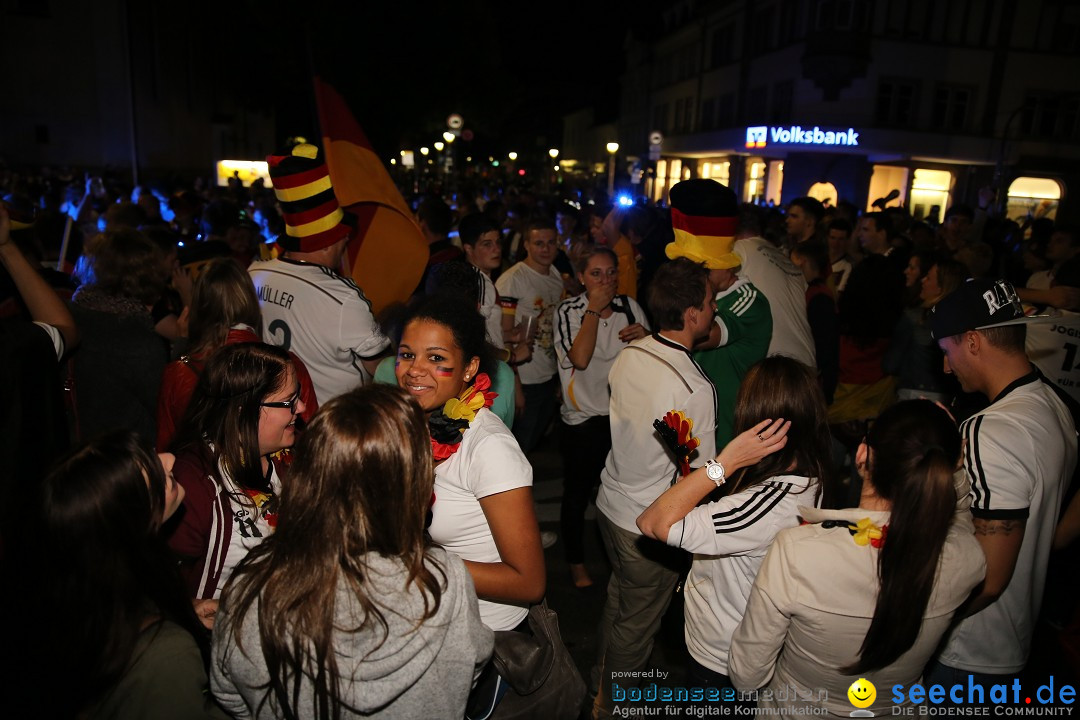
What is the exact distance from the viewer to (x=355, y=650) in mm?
1552

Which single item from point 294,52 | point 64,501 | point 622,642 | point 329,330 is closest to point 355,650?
point 64,501

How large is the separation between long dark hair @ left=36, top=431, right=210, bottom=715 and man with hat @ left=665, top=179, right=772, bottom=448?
9.81 feet

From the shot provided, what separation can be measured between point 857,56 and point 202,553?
1142 inches

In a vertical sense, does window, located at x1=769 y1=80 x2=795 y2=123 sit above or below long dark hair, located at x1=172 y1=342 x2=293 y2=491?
above

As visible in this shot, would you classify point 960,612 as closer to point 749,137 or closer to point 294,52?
point 294,52

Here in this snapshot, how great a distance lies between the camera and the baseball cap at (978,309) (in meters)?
2.61

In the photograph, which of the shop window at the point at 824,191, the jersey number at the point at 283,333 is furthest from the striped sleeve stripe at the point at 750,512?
the shop window at the point at 824,191

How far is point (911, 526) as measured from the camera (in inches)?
75.0

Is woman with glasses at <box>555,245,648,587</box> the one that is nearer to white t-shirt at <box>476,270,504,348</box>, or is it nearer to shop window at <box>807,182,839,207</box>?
white t-shirt at <box>476,270,504,348</box>

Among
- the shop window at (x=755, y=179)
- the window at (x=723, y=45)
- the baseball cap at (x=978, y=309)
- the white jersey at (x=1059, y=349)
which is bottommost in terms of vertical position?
the white jersey at (x=1059, y=349)

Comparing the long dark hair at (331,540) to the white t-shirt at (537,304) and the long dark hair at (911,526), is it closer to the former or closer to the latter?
the long dark hair at (911,526)

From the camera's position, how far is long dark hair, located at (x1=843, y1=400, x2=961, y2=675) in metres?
1.90

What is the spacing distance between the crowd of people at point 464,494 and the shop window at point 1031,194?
28.8 m

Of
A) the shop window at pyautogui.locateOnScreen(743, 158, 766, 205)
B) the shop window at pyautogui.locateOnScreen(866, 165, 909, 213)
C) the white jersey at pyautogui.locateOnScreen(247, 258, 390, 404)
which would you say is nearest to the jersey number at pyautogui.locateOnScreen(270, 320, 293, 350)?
the white jersey at pyautogui.locateOnScreen(247, 258, 390, 404)
